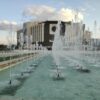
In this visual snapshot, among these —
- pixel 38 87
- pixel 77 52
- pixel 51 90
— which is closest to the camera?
pixel 51 90

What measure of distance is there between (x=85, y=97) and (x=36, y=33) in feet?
382

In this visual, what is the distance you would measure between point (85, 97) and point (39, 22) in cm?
11954

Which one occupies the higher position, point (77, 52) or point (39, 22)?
point (39, 22)

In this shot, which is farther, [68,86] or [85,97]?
[68,86]

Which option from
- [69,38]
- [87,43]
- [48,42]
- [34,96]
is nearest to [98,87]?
[34,96]

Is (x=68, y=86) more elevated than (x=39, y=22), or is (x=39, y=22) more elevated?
(x=39, y=22)

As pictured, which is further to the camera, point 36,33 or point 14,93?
point 36,33

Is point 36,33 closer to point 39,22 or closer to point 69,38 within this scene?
point 39,22

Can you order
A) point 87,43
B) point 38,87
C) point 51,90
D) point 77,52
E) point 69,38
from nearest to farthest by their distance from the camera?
point 51,90 < point 38,87 < point 77,52 < point 69,38 < point 87,43

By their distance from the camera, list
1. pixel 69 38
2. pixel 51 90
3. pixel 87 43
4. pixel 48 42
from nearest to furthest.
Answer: pixel 51 90 → pixel 69 38 → pixel 87 43 → pixel 48 42

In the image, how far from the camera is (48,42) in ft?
404

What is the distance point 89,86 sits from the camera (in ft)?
40.8

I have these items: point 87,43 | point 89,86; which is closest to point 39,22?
point 87,43

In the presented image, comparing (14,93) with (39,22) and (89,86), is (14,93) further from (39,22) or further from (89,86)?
(39,22)
